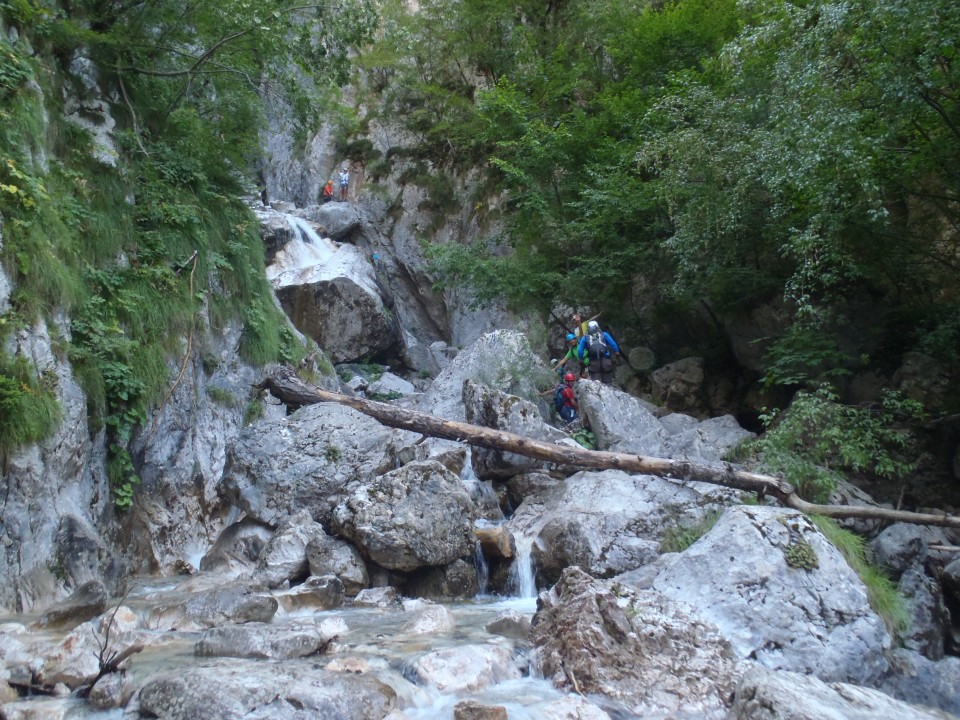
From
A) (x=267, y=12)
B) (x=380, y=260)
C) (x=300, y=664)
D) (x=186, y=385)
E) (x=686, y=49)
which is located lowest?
(x=300, y=664)

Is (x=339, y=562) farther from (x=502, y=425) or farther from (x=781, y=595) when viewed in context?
(x=781, y=595)

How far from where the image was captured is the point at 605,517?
26.9ft

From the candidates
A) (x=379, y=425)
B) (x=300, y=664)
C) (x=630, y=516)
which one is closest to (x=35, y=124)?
(x=379, y=425)

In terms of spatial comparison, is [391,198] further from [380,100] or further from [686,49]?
[686,49]

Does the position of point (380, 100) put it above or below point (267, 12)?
above

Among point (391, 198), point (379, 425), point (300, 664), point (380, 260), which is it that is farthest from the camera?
point (391, 198)

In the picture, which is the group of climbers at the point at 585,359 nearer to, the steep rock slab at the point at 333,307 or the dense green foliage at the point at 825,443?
the dense green foliage at the point at 825,443

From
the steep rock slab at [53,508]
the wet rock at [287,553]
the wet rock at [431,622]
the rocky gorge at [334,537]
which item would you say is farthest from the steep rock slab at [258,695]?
the wet rock at [287,553]

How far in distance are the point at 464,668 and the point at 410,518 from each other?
288 cm

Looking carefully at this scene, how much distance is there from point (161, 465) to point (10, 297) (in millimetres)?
2620

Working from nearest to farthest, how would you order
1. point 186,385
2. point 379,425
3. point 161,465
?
point 161,465
point 186,385
point 379,425

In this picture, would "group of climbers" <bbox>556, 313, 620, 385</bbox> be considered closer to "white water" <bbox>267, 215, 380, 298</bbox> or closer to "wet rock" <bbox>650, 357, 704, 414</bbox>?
"wet rock" <bbox>650, 357, 704, 414</bbox>

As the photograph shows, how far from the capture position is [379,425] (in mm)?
9953

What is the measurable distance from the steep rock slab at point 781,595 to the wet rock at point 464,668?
1632 millimetres
